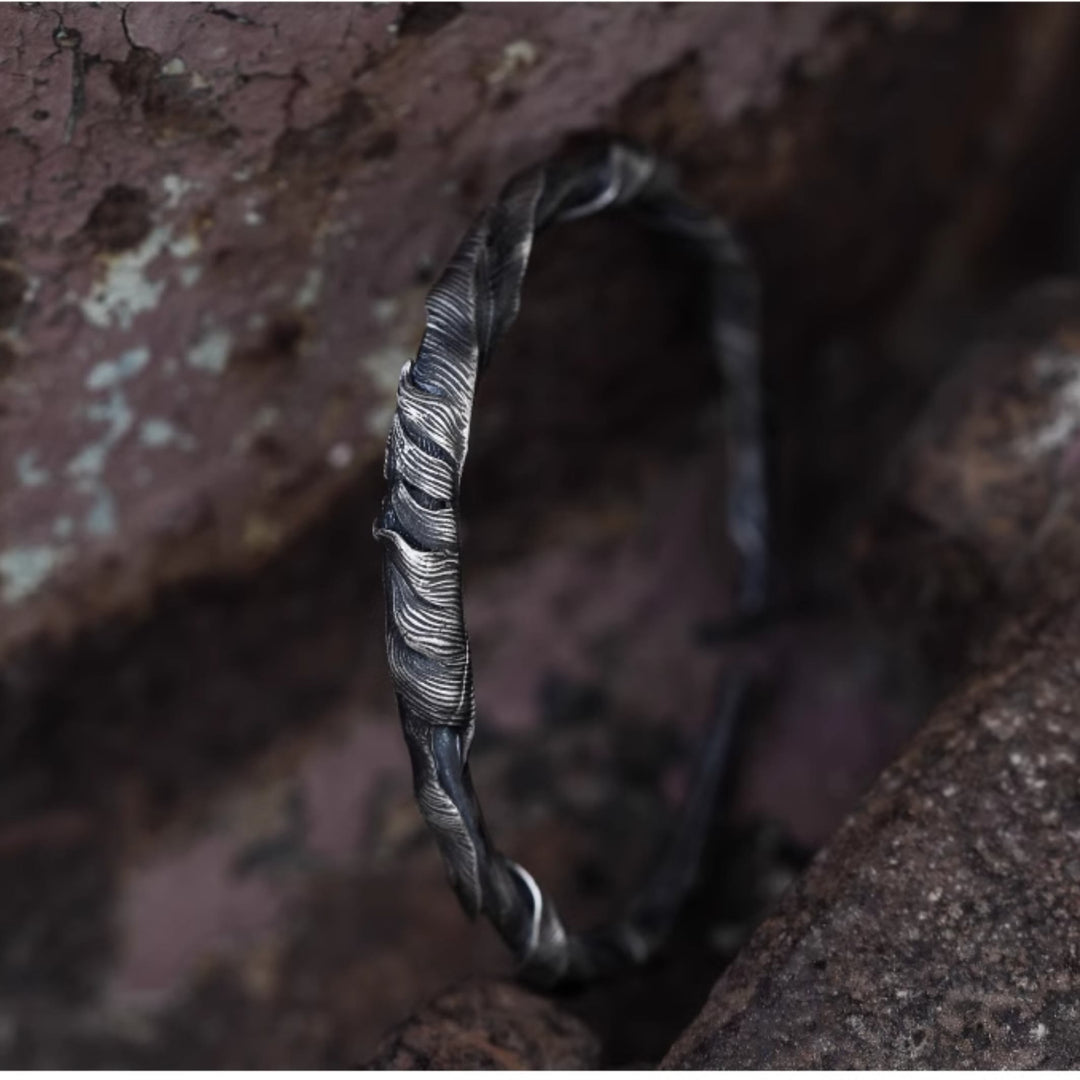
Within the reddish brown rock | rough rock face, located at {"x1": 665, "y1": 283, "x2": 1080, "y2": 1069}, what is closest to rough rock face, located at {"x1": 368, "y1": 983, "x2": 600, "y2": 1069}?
rough rock face, located at {"x1": 665, "y1": 283, "x2": 1080, "y2": 1069}

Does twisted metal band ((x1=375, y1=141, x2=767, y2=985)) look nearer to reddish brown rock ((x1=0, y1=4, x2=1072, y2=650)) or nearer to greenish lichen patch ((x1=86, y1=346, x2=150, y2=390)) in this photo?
reddish brown rock ((x1=0, y1=4, x2=1072, y2=650))

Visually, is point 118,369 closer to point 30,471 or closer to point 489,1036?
point 30,471

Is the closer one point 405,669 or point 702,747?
point 405,669

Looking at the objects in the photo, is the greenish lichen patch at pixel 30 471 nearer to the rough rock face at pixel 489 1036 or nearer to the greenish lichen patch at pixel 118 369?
the greenish lichen patch at pixel 118 369

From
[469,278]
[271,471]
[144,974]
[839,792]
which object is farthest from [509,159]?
Result: [144,974]

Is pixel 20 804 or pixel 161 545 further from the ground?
pixel 161 545

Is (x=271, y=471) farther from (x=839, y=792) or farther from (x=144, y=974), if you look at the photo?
(x=839, y=792)
